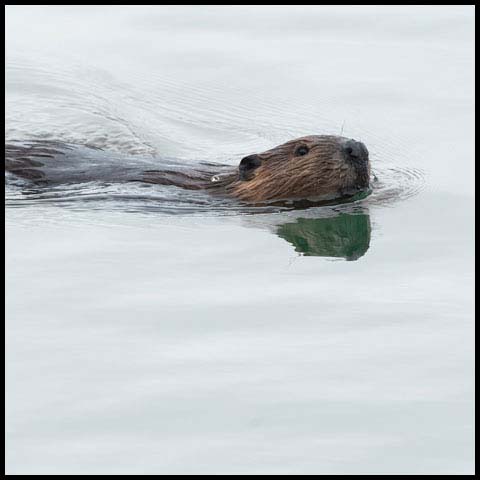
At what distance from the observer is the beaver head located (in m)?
10.6

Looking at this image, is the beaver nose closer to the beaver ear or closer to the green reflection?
the green reflection

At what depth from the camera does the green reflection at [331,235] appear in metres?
9.48

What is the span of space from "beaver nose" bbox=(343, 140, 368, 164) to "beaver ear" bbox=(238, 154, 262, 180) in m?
0.63

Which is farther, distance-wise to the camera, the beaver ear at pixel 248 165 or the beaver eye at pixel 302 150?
the beaver ear at pixel 248 165

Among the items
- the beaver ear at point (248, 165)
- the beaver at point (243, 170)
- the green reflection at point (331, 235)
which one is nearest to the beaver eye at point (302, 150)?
the beaver at point (243, 170)

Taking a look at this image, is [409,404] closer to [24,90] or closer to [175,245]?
[175,245]

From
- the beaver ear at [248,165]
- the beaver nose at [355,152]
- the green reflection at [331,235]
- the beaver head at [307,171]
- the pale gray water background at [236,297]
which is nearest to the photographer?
the pale gray water background at [236,297]

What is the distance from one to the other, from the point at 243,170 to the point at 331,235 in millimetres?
1134

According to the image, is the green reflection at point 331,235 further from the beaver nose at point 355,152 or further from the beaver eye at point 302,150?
the beaver eye at point 302,150

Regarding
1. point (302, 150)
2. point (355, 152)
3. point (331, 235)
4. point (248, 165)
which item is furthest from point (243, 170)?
point (331, 235)

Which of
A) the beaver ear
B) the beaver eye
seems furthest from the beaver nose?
the beaver ear

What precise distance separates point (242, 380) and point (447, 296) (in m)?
1.74

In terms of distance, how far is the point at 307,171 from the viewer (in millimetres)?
10703

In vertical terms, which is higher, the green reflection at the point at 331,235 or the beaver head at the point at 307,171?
the beaver head at the point at 307,171
